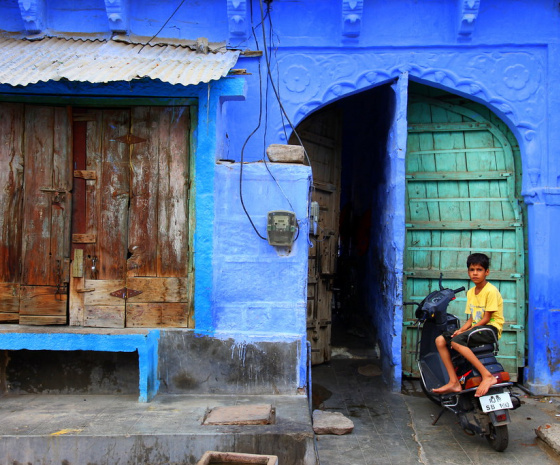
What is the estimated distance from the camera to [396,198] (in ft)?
20.0

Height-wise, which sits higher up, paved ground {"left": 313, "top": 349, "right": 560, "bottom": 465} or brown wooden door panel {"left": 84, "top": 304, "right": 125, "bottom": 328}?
brown wooden door panel {"left": 84, "top": 304, "right": 125, "bottom": 328}

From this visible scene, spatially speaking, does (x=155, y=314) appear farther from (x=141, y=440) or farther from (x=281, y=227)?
(x=281, y=227)

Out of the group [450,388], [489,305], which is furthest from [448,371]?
[489,305]

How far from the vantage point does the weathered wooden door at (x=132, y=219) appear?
203 inches

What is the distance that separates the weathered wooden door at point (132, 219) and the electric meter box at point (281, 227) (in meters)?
0.83

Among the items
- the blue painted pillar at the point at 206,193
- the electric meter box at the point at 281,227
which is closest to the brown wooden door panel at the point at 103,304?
the blue painted pillar at the point at 206,193

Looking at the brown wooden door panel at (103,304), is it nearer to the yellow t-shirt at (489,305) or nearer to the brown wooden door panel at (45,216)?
the brown wooden door panel at (45,216)

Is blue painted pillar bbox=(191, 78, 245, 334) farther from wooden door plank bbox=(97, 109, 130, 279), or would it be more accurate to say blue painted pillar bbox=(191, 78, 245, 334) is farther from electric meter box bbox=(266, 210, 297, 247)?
wooden door plank bbox=(97, 109, 130, 279)

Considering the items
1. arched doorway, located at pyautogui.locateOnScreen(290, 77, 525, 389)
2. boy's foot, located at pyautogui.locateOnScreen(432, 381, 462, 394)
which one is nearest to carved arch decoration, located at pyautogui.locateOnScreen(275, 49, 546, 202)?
arched doorway, located at pyautogui.locateOnScreen(290, 77, 525, 389)

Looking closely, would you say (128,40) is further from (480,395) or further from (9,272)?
(480,395)

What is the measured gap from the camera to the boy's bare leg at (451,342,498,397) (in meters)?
4.38

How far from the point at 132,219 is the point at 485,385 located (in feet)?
11.5

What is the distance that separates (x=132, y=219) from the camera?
5.17 meters

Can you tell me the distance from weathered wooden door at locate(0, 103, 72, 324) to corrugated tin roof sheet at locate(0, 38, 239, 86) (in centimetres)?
49
